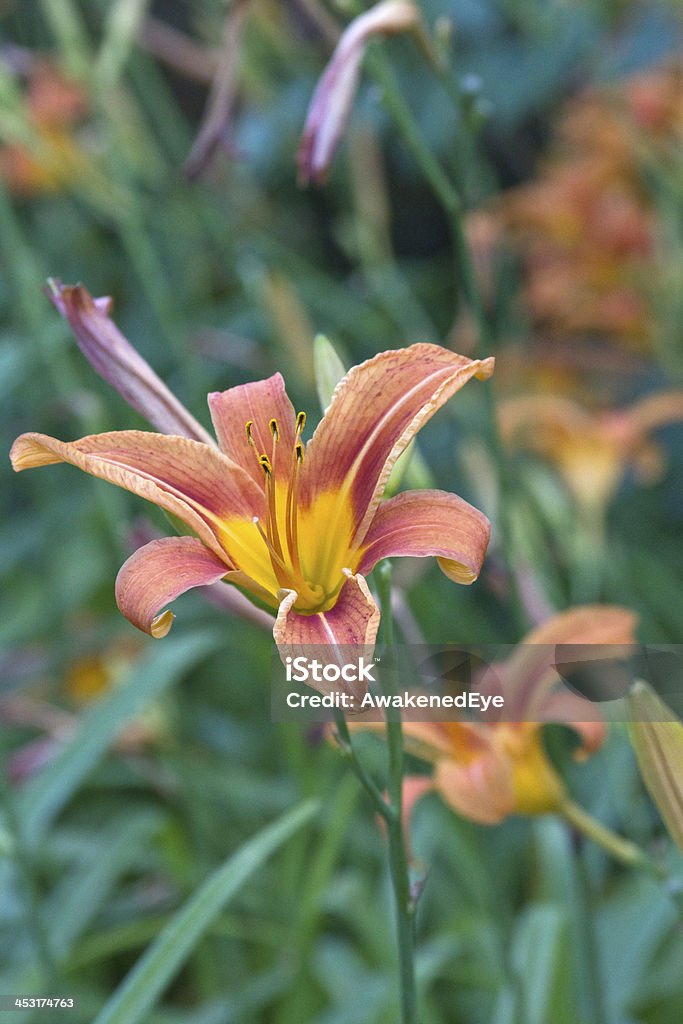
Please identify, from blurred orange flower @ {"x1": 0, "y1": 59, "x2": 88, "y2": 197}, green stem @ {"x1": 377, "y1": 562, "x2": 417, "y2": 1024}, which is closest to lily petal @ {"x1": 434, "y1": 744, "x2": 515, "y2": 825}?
green stem @ {"x1": 377, "y1": 562, "x2": 417, "y2": 1024}

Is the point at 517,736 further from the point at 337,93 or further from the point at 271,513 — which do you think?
the point at 337,93

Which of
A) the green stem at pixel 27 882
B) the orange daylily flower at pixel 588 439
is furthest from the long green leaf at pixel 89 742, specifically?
the orange daylily flower at pixel 588 439

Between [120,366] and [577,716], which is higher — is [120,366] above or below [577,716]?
above

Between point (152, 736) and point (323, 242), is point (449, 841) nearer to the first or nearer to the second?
point (152, 736)

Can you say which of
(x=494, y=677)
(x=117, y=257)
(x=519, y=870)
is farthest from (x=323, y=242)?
(x=494, y=677)

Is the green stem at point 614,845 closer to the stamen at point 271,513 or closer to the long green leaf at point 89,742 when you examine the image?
the stamen at point 271,513

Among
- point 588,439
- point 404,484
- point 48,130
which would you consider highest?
point 48,130

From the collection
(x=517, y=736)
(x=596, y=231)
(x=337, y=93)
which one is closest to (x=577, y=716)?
(x=517, y=736)
